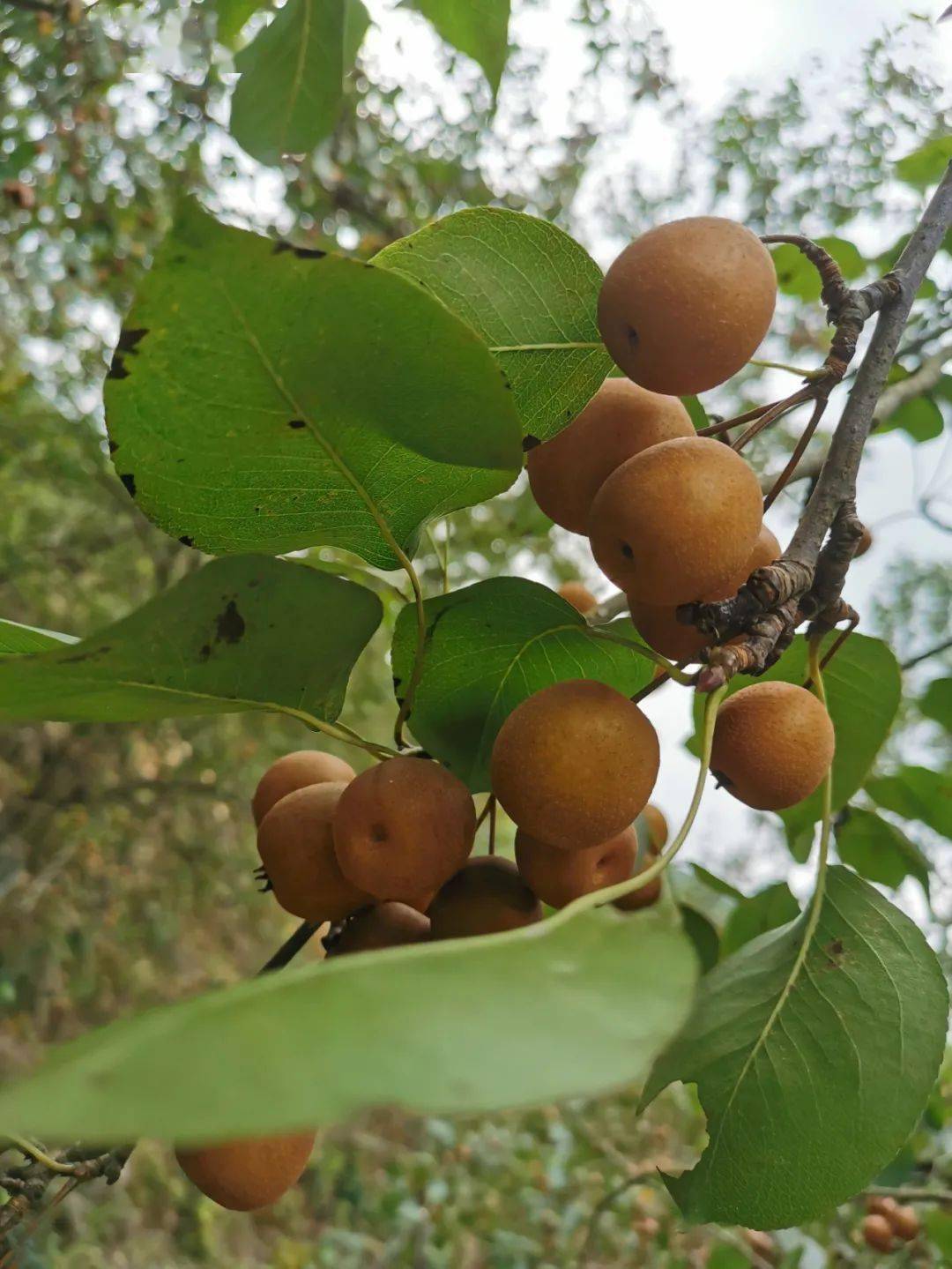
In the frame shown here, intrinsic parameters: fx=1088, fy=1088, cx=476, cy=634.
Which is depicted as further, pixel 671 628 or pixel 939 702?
pixel 939 702

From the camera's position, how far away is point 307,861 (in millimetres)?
499

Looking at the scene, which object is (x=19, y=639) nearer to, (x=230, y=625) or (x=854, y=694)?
(x=230, y=625)

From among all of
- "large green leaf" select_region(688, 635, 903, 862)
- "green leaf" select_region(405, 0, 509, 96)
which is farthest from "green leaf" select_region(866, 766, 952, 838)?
"green leaf" select_region(405, 0, 509, 96)

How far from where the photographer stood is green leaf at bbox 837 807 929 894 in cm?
88

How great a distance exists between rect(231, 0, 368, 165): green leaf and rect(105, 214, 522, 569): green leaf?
463 millimetres

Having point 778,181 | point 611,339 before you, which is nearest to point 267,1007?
point 611,339

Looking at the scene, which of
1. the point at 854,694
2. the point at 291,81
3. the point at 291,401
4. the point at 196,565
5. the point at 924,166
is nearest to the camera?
the point at 291,401

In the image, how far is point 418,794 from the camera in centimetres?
45

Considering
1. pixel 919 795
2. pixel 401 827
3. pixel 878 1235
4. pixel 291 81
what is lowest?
pixel 878 1235

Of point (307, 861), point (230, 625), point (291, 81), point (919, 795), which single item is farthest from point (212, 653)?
point (919, 795)

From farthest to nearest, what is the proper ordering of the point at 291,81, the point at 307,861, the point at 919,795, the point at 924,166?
the point at 924,166 < the point at 919,795 < the point at 291,81 < the point at 307,861

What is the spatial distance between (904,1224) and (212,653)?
1269 millimetres

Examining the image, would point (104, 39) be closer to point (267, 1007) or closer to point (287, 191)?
point (287, 191)

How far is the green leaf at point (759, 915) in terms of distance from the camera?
2.94ft
